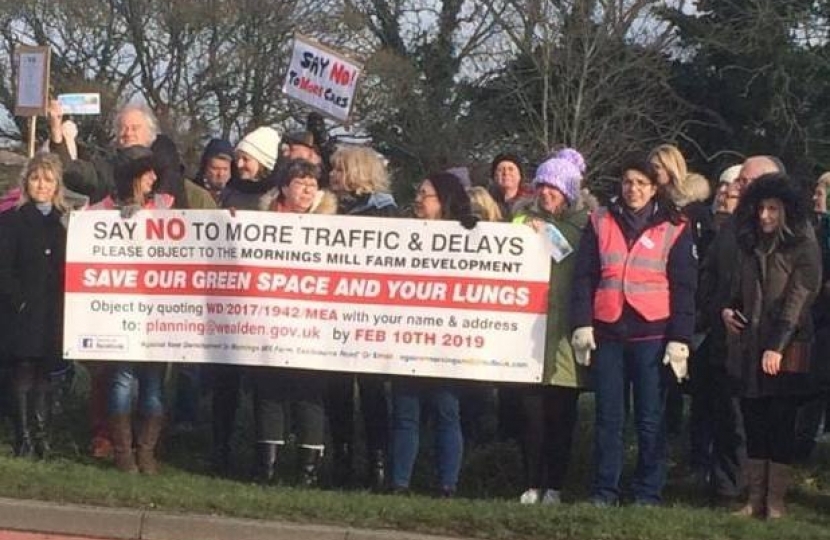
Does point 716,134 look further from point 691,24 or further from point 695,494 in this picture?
point 695,494

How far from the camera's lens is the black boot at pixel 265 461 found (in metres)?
9.23

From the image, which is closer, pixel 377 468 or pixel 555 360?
pixel 555 360

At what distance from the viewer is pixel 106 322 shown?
30.9 ft

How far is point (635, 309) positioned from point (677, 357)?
36 centimetres

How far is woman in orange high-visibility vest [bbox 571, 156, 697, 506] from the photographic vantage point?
8438 mm

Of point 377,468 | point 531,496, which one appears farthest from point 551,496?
point 377,468

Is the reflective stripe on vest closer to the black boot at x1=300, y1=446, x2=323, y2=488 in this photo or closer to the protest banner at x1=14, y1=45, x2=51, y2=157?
the black boot at x1=300, y1=446, x2=323, y2=488

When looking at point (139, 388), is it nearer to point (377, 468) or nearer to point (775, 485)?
point (377, 468)

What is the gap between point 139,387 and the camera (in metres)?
9.51

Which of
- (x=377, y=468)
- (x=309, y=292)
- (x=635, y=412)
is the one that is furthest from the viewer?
(x=377, y=468)

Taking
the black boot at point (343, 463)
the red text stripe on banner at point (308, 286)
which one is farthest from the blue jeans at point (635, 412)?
the black boot at point (343, 463)

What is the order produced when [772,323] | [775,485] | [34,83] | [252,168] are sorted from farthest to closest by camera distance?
[34,83]
[252,168]
[775,485]
[772,323]

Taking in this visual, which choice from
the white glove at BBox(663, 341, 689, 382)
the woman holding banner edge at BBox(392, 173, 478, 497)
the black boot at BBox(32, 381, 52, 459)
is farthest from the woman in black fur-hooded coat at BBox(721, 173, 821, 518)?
the black boot at BBox(32, 381, 52, 459)

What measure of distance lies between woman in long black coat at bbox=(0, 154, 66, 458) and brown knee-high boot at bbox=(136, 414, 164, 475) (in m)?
0.78
